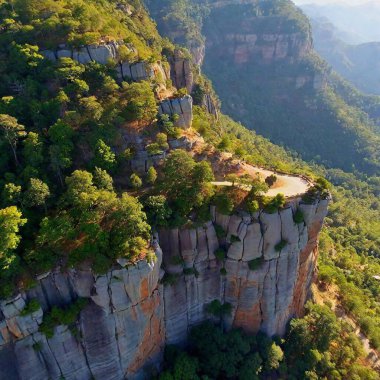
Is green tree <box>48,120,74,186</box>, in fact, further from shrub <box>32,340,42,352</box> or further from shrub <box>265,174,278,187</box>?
shrub <box>265,174,278,187</box>

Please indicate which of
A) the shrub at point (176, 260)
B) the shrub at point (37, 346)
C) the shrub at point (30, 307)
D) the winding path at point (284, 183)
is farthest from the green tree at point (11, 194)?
the winding path at point (284, 183)

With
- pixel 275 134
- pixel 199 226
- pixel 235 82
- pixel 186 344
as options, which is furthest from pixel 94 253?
pixel 235 82

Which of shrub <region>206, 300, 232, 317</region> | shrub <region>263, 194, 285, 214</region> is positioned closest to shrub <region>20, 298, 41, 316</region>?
shrub <region>206, 300, 232, 317</region>

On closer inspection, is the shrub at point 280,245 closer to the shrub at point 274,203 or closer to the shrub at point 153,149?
the shrub at point 274,203

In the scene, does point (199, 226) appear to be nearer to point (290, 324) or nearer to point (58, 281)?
point (58, 281)

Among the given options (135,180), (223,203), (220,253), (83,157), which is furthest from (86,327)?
(223,203)

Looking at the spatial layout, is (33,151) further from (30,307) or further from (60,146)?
(30,307)
